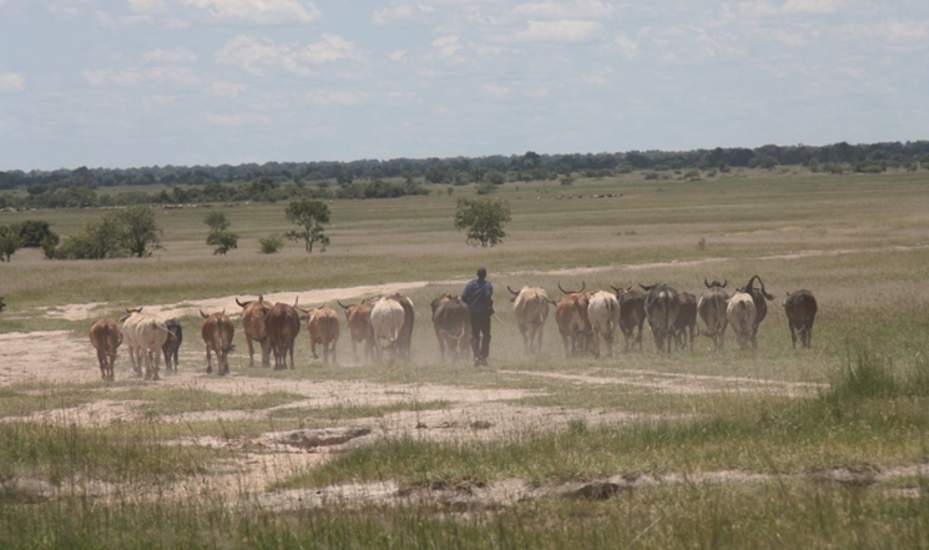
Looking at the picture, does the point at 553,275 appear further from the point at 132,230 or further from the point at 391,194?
the point at 391,194

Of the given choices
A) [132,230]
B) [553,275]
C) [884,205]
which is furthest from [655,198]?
[553,275]

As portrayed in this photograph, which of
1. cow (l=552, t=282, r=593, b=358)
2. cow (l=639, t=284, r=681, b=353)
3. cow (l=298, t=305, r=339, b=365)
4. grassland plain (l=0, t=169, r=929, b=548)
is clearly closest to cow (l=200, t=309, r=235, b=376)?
grassland plain (l=0, t=169, r=929, b=548)

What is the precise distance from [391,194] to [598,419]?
159 metres

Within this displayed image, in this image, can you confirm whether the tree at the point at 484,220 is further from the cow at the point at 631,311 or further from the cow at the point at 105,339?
the cow at the point at 105,339

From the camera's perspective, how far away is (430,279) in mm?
47156

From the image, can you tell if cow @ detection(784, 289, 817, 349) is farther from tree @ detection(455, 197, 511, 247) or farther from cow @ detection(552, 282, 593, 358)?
tree @ detection(455, 197, 511, 247)

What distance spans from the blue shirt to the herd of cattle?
1.68 meters

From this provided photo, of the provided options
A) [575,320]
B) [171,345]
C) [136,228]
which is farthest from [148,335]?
[136,228]

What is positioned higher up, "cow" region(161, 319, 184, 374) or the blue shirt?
the blue shirt

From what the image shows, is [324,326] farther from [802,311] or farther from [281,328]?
[802,311]

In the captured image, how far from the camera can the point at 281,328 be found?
25219mm

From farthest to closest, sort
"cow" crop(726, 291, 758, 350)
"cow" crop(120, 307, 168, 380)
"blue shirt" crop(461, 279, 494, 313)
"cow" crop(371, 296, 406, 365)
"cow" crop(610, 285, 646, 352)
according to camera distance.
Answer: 1. "cow" crop(610, 285, 646, 352)
2. "cow" crop(371, 296, 406, 365)
3. "cow" crop(726, 291, 758, 350)
4. "blue shirt" crop(461, 279, 494, 313)
5. "cow" crop(120, 307, 168, 380)

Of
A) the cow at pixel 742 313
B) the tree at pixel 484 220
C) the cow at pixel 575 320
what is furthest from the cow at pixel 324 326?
the tree at pixel 484 220

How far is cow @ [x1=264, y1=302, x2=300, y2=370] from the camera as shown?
25172 millimetres
